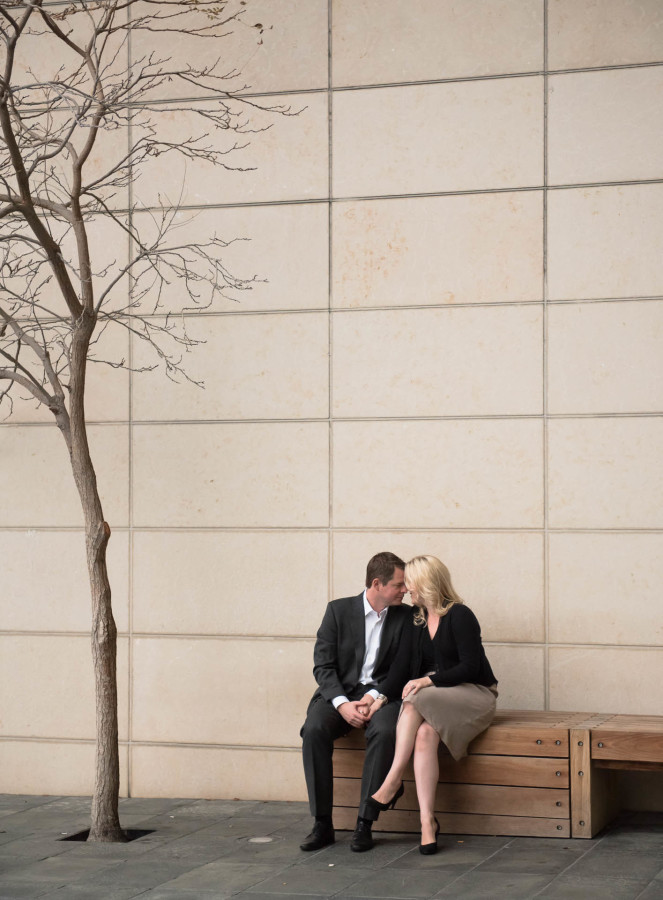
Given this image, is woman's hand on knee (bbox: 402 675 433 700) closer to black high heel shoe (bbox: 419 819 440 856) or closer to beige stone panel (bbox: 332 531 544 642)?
black high heel shoe (bbox: 419 819 440 856)

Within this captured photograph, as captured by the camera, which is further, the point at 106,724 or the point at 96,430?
the point at 96,430

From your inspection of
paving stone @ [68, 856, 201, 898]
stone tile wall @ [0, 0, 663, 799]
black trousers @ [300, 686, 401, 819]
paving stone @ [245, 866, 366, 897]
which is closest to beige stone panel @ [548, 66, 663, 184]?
stone tile wall @ [0, 0, 663, 799]

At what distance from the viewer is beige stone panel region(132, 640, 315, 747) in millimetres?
6441

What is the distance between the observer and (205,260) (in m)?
6.66

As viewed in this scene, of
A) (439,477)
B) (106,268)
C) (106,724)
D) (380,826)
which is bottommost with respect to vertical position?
(380,826)

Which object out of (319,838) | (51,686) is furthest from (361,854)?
(51,686)

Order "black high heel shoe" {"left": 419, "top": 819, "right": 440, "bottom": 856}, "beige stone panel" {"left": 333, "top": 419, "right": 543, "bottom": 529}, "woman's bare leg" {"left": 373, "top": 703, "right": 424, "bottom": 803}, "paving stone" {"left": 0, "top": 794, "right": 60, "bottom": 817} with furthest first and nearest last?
"paving stone" {"left": 0, "top": 794, "right": 60, "bottom": 817} → "beige stone panel" {"left": 333, "top": 419, "right": 543, "bottom": 529} → "woman's bare leg" {"left": 373, "top": 703, "right": 424, "bottom": 803} → "black high heel shoe" {"left": 419, "top": 819, "right": 440, "bottom": 856}

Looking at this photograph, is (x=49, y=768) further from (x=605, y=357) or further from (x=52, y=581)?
(x=605, y=357)

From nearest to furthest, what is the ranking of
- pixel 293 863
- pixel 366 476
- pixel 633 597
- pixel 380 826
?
pixel 293 863, pixel 380 826, pixel 633 597, pixel 366 476

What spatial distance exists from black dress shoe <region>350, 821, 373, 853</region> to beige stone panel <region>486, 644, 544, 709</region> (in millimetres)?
1248

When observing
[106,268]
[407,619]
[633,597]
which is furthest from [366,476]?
[106,268]

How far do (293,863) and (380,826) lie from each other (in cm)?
72

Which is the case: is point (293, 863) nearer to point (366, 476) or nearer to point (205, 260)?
point (366, 476)

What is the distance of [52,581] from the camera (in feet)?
22.3
